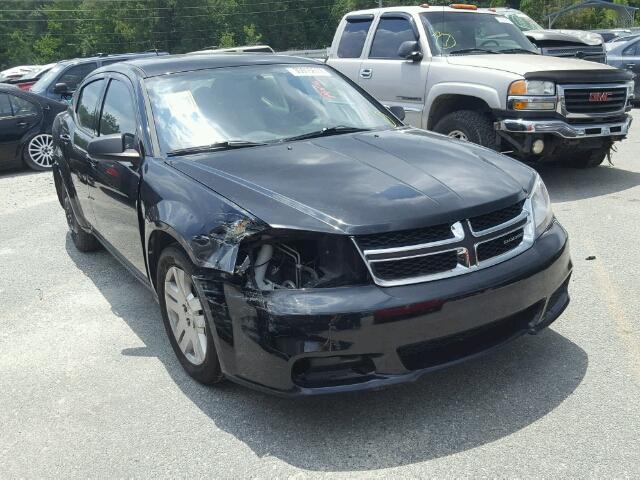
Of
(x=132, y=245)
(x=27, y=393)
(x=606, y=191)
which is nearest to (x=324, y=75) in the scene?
(x=132, y=245)

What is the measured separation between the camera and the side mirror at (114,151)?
3990 mm

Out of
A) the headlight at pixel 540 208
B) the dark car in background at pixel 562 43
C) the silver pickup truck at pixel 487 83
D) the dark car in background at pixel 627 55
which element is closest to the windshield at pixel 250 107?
the headlight at pixel 540 208

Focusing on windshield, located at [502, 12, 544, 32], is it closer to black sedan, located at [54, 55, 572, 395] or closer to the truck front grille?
black sedan, located at [54, 55, 572, 395]

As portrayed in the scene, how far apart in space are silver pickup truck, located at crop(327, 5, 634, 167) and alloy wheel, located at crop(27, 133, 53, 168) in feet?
17.0

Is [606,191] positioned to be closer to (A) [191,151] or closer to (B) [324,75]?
(B) [324,75]

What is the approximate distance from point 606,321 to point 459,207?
61.1 inches

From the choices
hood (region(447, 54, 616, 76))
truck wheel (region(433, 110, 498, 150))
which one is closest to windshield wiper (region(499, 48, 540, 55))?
hood (region(447, 54, 616, 76))

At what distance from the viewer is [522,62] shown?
23.9 feet

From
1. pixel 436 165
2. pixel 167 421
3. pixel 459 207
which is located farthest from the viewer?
pixel 436 165

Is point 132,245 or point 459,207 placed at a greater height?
point 459,207

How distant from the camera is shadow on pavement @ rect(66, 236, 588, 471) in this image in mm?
2906

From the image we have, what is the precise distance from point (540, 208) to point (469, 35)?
5.28m

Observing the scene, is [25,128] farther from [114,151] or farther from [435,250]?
[435,250]

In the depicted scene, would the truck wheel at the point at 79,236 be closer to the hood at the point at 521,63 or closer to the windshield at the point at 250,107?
the windshield at the point at 250,107
